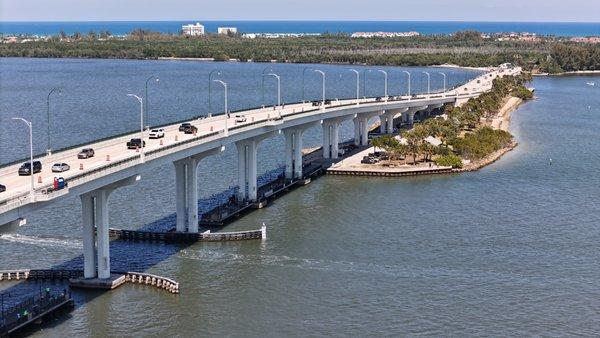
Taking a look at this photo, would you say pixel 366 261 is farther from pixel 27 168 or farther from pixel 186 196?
pixel 27 168

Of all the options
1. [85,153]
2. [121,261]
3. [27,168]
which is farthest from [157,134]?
[27,168]

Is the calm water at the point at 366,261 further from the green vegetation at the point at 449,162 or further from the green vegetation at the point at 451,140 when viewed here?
the green vegetation at the point at 451,140

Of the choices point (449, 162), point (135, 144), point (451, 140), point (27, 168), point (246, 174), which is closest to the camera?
point (27, 168)

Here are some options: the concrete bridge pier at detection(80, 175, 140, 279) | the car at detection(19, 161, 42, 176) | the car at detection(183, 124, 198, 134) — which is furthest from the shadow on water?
the car at detection(19, 161, 42, 176)

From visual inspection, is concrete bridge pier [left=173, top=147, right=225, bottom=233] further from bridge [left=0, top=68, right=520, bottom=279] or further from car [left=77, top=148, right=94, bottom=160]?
car [left=77, top=148, right=94, bottom=160]

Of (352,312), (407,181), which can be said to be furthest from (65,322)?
(407,181)

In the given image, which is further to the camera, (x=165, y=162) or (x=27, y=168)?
(x=165, y=162)
